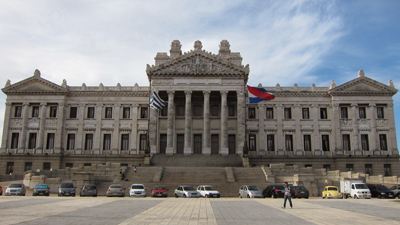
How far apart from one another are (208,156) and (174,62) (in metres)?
15.8

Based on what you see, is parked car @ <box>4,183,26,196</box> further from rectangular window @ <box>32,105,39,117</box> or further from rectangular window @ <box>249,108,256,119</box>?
rectangular window @ <box>249,108,256,119</box>

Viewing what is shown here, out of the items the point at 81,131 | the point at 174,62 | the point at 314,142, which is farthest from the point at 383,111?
the point at 81,131

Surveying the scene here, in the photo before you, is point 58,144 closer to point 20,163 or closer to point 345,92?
point 20,163

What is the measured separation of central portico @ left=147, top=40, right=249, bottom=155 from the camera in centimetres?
5788

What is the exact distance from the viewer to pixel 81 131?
64062mm

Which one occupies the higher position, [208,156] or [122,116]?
[122,116]

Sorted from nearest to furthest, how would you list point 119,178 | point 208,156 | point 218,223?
point 218,223 → point 119,178 → point 208,156

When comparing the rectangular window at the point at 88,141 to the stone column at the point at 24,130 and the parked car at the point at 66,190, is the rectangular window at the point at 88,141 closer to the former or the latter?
the stone column at the point at 24,130

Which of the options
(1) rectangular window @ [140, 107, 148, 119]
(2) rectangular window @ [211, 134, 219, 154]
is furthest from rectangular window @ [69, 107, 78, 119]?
(2) rectangular window @ [211, 134, 219, 154]

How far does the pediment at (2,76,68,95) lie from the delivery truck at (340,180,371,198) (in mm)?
47579

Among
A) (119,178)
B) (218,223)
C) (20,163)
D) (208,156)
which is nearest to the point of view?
(218,223)

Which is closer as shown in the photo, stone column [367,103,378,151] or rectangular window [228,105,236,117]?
stone column [367,103,378,151]

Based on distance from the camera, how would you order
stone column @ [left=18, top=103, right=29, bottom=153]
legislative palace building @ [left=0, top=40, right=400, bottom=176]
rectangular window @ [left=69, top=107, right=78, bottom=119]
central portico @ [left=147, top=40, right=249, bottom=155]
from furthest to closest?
rectangular window @ [left=69, top=107, right=78, bottom=119] → stone column @ [left=18, top=103, right=29, bottom=153] → legislative palace building @ [left=0, top=40, right=400, bottom=176] → central portico @ [left=147, top=40, right=249, bottom=155]

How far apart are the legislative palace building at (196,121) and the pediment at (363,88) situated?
16 centimetres
